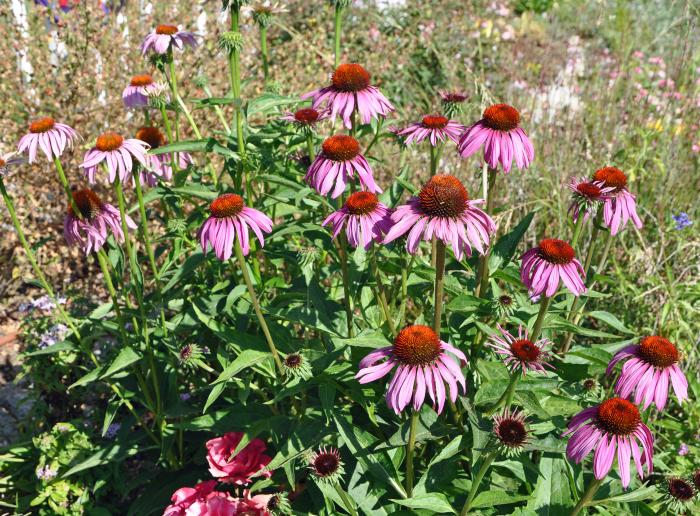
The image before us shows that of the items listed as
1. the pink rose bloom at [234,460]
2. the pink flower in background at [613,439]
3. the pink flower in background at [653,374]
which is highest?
the pink flower in background at [653,374]

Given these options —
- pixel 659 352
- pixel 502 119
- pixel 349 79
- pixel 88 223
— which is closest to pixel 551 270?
pixel 659 352

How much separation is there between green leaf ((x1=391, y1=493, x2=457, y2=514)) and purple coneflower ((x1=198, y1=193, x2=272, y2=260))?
2.21 ft

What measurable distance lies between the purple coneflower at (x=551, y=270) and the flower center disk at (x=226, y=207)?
26.3 inches

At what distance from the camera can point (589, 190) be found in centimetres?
169

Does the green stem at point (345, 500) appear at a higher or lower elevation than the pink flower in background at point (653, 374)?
lower

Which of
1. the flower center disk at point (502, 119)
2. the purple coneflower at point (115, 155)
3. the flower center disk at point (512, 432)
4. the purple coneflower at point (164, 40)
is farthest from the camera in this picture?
the purple coneflower at point (164, 40)

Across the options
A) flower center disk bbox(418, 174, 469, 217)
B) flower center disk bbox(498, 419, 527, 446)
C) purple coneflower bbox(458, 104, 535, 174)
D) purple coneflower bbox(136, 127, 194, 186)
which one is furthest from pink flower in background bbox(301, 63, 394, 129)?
flower center disk bbox(498, 419, 527, 446)

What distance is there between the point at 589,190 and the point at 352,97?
0.69 m

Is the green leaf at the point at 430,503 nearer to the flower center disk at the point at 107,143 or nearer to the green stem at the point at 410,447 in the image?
the green stem at the point at 410,447

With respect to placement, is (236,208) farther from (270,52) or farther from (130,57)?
(270,52)

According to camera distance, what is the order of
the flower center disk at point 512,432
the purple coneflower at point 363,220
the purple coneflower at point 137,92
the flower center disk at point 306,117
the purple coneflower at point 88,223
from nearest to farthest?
the flower center disk at point 512,432 < the purple coneflower at point 363,220 < the purple coneflower at point 88,223 < the flower center disk at point 306,117 < the purple coneflower at point 137,92

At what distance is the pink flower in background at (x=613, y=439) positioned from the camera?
1.24 metres

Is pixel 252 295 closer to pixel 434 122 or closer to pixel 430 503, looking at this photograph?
pixel 430 503

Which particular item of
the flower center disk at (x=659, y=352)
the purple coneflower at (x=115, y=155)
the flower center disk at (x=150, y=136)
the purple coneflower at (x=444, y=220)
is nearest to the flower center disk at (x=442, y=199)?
the purple coneflower at (x=444, y=220)
